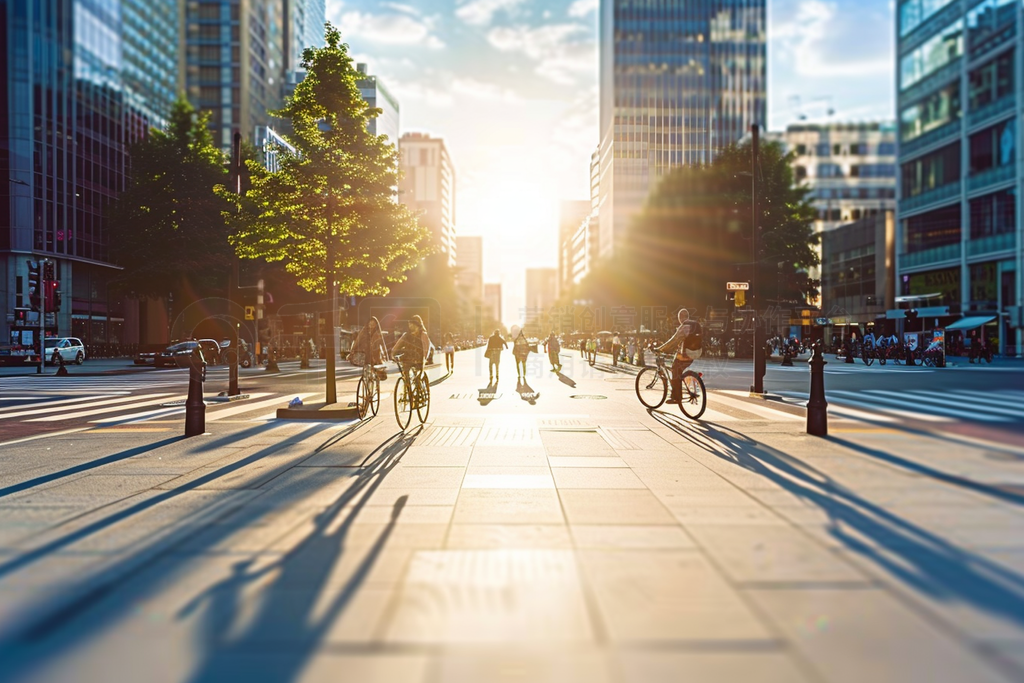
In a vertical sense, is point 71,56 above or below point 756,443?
above

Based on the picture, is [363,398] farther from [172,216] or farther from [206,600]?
[172,216]

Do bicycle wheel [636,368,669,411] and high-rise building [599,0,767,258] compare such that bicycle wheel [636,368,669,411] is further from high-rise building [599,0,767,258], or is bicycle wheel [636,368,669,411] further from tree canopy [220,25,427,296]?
high-rise building [599,0,767,258]

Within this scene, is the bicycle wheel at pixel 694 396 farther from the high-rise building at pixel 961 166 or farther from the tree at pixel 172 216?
the high-rise building at pixel 961 166

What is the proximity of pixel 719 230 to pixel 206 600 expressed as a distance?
143ft

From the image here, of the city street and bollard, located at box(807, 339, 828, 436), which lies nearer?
the city street

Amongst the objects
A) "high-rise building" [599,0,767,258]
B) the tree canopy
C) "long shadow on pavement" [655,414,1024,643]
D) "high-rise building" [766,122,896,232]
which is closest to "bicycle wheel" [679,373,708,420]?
"long shadow on pavement" [655,414,1024,643]

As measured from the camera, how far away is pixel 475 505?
6.23 m

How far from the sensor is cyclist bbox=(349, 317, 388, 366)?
13.1 metres

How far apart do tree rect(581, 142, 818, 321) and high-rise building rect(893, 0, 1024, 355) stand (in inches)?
481

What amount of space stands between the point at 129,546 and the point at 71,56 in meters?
5.20

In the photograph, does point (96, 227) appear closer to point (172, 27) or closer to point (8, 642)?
point (172, 27)

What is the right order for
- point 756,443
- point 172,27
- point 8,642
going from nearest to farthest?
point 8,642 < point 756,443 < point 172,27

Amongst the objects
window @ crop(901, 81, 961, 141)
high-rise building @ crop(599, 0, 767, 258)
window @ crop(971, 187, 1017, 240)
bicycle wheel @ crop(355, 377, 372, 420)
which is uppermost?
high-rise building @ crop(599, 0, 767, 258)

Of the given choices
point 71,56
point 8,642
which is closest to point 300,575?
point 8,642
